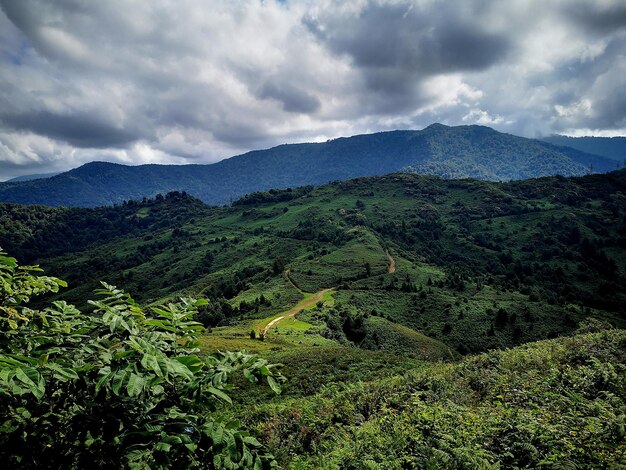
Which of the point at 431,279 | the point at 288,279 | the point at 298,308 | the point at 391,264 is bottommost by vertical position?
the point at 431,279

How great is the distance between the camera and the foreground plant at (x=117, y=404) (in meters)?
3.43

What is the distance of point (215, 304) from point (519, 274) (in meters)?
127

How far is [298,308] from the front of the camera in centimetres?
9825

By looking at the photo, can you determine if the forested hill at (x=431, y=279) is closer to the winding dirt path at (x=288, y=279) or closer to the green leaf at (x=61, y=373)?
the winding dirt path at (x=288, y=279)

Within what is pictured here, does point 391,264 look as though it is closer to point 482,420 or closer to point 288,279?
point 288,279

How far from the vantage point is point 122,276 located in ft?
597

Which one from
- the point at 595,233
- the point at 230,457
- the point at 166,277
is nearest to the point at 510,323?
the point at 230,457

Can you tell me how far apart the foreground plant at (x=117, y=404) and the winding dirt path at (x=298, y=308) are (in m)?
69.4

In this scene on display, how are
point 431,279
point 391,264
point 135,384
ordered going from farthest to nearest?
point 391,264 → point 431,279 → point 135,384

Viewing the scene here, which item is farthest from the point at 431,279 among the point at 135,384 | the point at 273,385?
the point at 135,384

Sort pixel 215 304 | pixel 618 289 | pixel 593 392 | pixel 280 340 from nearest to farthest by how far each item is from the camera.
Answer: pixel 593 392, pixel 280 340, pixel 215 304, pixel 618 289

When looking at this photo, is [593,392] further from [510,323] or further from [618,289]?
[618,289]

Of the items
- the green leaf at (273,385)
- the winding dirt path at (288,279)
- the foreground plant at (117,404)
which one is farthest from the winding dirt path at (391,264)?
the foreground plant at (117,404)

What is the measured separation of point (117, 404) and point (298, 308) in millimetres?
96254
